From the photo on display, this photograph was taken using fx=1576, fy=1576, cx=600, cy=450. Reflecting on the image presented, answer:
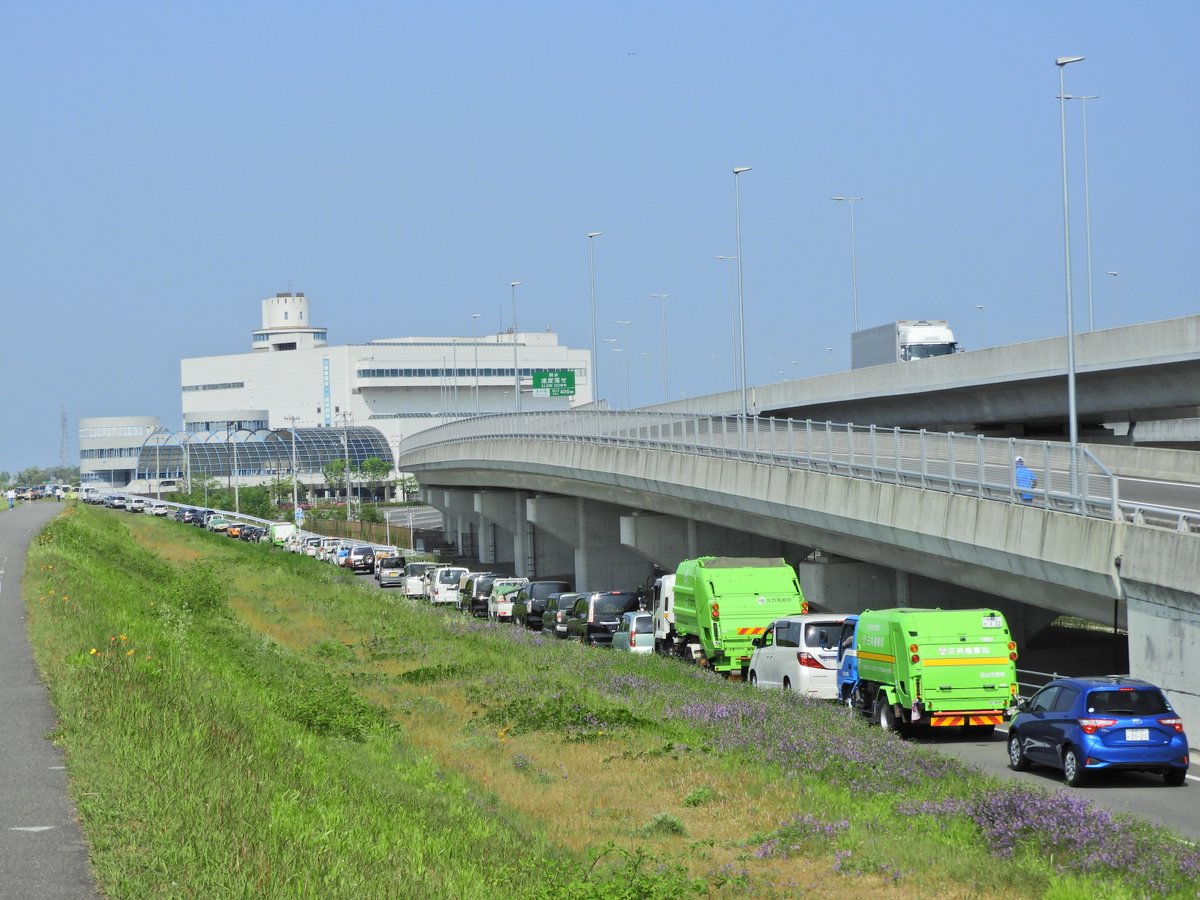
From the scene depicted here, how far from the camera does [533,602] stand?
47.6 m

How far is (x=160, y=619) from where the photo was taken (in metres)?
27.2

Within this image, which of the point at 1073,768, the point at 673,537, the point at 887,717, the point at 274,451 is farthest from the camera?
the point at 274,451

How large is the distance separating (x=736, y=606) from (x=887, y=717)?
26.8ft

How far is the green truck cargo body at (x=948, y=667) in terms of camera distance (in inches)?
931

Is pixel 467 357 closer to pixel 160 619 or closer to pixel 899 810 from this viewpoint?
pixel 160 619

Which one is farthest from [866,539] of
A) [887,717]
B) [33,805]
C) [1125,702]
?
[33,805]

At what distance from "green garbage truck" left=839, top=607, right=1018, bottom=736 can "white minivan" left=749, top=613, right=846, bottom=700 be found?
275cm

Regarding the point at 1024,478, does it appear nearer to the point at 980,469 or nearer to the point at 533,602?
the point at 980,469

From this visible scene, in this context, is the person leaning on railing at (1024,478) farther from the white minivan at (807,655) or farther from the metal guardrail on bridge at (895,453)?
the white minivan at (807,655)

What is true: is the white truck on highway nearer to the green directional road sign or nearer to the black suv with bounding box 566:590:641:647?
the black suv with bounding box 566:590:641:647

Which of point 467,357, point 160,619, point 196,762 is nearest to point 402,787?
point 196,762

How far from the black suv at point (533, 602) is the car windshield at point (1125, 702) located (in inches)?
1080

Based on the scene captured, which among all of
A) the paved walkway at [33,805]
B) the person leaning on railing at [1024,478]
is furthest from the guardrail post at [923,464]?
the paved walkway at [33,805]

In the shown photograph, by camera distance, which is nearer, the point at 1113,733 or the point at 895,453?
the point at 1113,733
